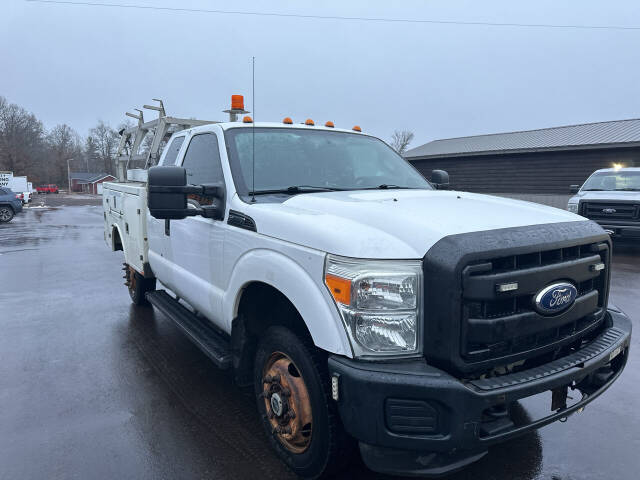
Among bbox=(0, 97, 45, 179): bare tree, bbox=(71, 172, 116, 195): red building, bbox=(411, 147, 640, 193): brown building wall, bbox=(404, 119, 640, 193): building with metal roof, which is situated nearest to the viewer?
bbox=(404, 119, 640, 193): building with metal roof

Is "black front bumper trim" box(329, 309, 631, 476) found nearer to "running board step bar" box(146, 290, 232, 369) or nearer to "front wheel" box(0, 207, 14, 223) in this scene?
"running board step bar" box(146, 290, 232, 369)

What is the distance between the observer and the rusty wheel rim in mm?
2391

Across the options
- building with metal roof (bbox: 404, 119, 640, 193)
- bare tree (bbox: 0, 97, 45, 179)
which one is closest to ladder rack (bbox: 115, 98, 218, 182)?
building with metal roof (bbox: 404, 119, 640, 193)

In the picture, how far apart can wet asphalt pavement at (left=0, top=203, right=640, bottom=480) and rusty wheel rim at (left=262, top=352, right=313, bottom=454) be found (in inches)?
10.9

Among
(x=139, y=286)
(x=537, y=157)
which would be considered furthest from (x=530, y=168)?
(x=139, y=286)

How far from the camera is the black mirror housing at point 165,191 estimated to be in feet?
8.80

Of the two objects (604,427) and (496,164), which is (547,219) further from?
(496,164)

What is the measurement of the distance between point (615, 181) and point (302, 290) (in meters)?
11.4

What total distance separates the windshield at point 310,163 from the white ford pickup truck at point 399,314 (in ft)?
0.16

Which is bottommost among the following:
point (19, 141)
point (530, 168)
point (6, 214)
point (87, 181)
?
point (6, 214)

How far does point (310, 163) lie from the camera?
11.4ft

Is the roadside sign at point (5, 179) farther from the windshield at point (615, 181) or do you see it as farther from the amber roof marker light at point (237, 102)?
the windshield at point (615, 181)

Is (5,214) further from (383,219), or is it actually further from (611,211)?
(383,219)

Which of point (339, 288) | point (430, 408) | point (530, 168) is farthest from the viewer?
point (530, 168)
